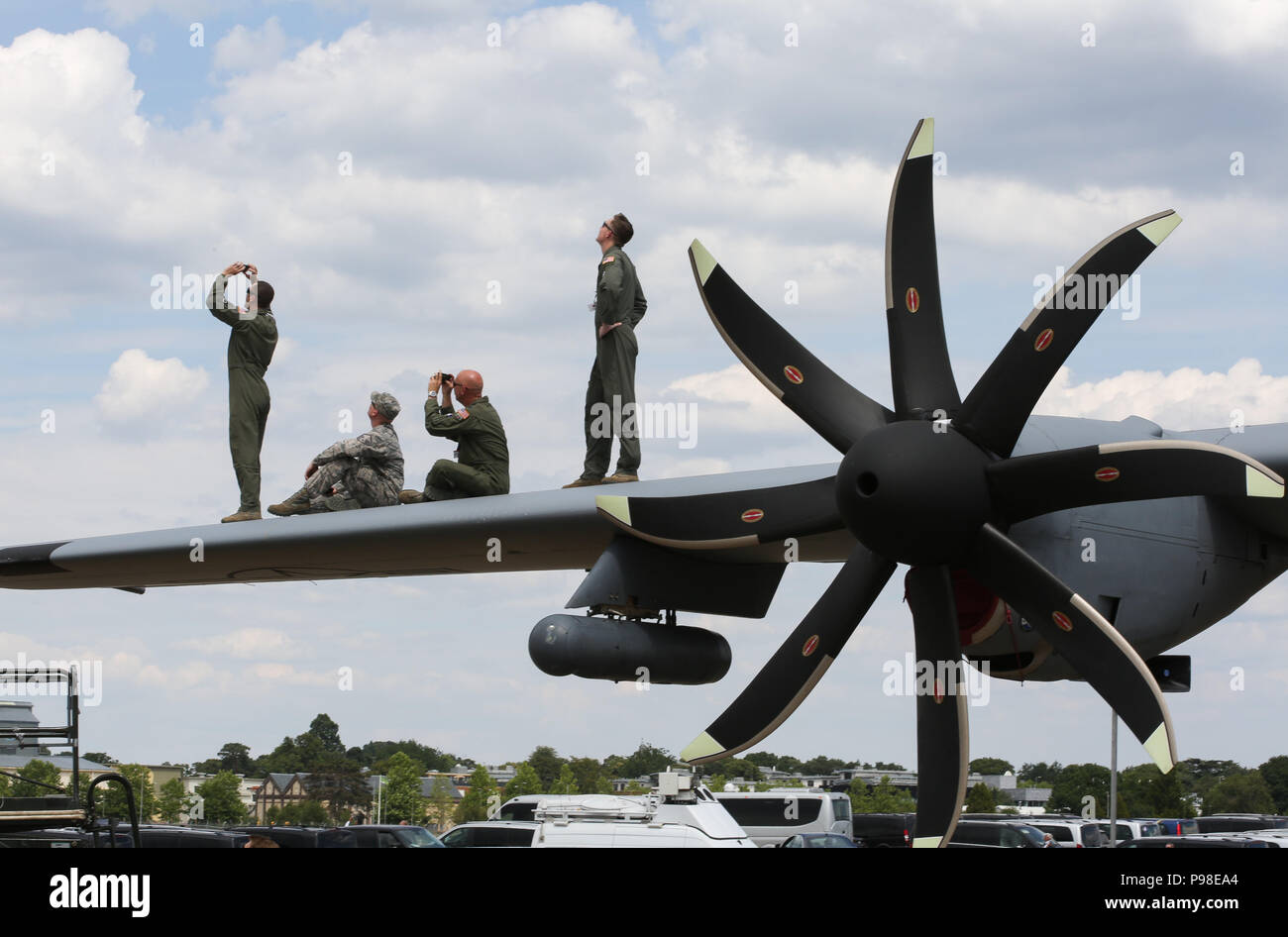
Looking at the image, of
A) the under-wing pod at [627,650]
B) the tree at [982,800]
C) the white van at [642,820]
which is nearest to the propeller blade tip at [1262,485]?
the under-wing pod at [627,650]

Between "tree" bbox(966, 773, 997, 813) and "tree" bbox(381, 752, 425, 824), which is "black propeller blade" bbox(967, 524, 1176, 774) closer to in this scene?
"tree" bbox(381, 752, 425, 824)

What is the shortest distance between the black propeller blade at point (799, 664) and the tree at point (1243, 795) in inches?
1591

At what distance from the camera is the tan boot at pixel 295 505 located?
14492mm

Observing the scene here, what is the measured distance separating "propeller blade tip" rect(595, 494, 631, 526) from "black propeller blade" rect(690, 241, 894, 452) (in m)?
1.48

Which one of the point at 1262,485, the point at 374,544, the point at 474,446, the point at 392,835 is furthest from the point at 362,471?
the point at 392,835

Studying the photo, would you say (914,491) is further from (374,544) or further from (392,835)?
(392,835)

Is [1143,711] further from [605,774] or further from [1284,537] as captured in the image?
[605,774]

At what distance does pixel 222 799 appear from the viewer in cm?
7294

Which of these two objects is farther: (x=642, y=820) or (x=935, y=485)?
(x=642, y=820)

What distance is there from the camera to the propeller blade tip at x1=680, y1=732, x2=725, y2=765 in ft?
33.1

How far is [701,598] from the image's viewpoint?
494 inches

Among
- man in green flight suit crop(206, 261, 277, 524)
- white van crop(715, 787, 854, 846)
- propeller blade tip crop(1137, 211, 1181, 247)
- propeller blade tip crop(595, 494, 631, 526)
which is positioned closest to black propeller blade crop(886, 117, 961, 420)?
propeller blade tip crop(1137, 211, 1181, 247)

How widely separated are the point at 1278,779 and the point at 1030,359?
119 ft
